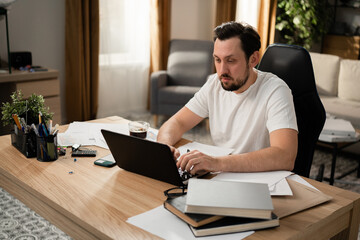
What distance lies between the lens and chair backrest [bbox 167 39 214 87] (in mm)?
4492

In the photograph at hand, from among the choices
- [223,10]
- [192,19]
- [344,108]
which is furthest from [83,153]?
[223,10]

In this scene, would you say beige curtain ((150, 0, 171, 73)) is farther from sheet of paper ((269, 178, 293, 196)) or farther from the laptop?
sheet of paper ((269, 178, 293, 196))

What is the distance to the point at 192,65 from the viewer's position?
4512 mm

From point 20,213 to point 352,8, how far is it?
5783 millimetres

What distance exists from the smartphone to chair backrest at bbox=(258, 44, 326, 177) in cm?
80

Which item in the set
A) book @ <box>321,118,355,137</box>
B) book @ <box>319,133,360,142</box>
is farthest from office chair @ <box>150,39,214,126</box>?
book @ <box>319,133,360,142</box>

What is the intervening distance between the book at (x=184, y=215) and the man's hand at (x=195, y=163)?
22cm

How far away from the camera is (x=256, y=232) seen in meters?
1.01

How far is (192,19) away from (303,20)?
1510 millimetres

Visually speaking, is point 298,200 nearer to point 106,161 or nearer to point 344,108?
point 106,161

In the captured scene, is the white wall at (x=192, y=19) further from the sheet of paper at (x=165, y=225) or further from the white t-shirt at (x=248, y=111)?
the sheet of paper at (x=165, y=225)

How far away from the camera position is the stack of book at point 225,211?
0.99 m

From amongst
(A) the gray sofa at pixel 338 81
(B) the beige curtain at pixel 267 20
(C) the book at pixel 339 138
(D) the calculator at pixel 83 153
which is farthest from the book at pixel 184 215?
(B) the beige curtain at pixel 267 20

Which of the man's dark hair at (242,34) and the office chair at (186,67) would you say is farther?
the office chair at (186,67)
